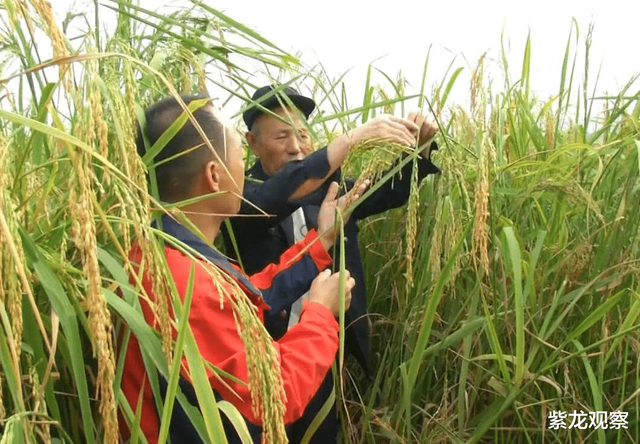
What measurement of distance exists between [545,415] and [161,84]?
3.80 ft

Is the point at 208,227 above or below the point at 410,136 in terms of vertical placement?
below

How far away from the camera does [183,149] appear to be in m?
1.82

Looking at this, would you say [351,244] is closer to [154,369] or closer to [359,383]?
[359,383]

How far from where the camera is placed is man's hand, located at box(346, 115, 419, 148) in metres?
1.86

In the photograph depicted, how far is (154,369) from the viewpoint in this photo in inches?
51.5

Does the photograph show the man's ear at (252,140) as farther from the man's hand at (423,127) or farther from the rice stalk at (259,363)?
the rice stalk at (259,363)

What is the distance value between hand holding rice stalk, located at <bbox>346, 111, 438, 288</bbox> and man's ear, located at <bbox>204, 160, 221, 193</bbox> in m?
0.29

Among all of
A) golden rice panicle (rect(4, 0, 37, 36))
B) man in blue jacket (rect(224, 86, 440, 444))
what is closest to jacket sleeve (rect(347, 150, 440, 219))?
man in blue jacket (rect(224, 86, 440, 444))

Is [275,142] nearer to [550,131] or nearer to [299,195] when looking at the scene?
[299,195]

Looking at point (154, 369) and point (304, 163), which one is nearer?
point (154, 369)

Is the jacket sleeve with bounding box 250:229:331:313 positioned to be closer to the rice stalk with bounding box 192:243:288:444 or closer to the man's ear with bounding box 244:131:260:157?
the man's ear with bounding box 244:131:260:157

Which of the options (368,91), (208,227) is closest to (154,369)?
(208,227)

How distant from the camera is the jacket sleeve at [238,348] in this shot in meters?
1.54

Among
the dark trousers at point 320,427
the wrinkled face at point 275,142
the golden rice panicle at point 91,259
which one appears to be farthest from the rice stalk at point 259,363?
the wrinkled face at point 275,142
